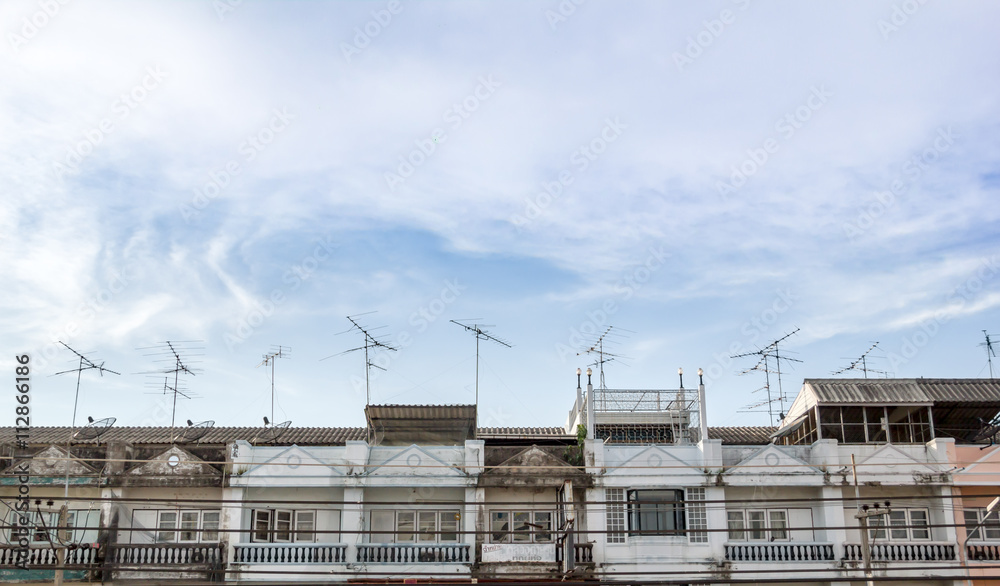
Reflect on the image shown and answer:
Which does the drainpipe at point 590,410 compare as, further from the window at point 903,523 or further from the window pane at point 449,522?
the window at point 903,523

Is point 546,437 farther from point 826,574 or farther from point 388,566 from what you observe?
point 826,574

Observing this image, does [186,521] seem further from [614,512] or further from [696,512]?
[696,512]

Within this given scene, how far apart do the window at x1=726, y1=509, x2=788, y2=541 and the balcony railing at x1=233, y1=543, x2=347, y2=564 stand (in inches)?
588

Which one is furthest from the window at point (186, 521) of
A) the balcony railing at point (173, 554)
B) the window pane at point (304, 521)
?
the window pane at point (304, 521)

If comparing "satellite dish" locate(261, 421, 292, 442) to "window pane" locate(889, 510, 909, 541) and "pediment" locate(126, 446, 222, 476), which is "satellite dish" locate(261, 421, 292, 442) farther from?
"window pane" locate(889, 510, 909, 541)

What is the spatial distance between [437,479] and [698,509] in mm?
10025

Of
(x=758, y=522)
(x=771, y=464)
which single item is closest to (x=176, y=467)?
(x=758, y=522)

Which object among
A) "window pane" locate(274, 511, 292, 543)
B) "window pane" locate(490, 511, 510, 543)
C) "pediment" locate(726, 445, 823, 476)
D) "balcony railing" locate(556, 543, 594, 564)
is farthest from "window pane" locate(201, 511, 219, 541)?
"pediment" locate(726, 445, 823, 476)

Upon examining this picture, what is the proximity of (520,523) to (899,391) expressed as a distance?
16.0 meters

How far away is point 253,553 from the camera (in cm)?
3356

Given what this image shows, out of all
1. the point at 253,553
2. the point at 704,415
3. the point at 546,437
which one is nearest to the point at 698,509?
the point at 704,415

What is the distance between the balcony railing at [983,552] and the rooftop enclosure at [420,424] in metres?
19.2

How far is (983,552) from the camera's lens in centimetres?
3412

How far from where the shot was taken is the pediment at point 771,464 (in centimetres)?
3516
